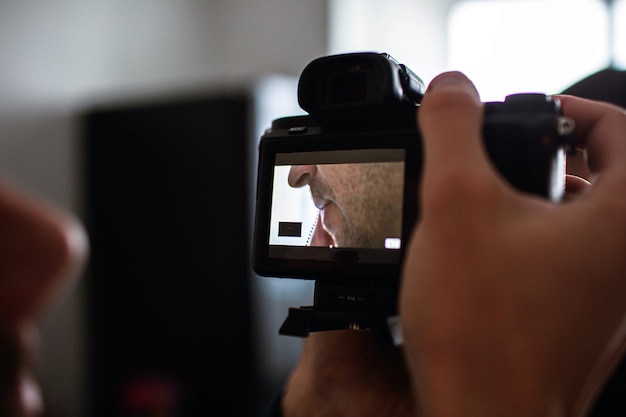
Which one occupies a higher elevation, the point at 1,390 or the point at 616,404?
the point at 1,390

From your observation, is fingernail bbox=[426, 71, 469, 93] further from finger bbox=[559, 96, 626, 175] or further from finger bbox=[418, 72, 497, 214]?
finger bbox=[559, 96, 626, 175]

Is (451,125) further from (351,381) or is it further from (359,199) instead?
(351,381)

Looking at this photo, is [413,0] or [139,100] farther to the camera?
[413,0]

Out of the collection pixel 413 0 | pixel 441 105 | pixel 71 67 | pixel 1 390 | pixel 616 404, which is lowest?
pixel 616 404

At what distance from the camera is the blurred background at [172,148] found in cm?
217

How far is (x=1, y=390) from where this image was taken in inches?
8.8

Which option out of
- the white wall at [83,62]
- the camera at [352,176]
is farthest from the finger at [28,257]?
the white wall at [83,62]

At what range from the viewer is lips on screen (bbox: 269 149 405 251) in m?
0.56

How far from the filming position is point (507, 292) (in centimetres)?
36

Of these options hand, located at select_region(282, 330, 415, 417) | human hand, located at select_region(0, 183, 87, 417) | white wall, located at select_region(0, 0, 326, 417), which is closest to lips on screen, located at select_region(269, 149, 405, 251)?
hand, located at select_region(282, 330, 415, 417)

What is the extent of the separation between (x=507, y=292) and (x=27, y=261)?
0.27 metres

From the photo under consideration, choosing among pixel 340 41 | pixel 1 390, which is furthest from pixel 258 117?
pixel 1 390

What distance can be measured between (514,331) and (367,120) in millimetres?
284

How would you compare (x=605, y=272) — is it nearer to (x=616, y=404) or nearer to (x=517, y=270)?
(x=517, y=270)
